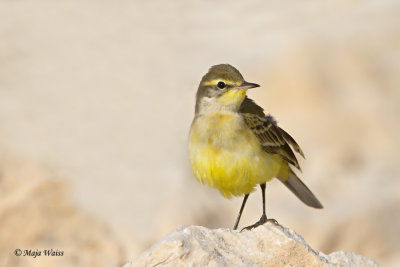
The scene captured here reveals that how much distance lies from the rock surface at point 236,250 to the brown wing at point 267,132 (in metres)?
1.58

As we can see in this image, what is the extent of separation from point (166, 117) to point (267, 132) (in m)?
6.99

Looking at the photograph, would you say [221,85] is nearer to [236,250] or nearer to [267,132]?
[267,132]

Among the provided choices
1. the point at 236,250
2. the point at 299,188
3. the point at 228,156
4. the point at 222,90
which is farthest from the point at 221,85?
the point at 236,250

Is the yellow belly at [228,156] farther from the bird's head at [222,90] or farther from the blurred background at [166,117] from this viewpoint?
the blurred background at [166,117]

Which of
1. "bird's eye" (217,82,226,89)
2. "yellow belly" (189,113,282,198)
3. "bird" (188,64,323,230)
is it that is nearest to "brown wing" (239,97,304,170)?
"bird" (188,64,323,230)

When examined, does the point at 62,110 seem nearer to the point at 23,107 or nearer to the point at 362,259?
the point at 23,107

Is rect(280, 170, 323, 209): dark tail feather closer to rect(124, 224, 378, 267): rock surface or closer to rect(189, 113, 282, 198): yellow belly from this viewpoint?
rect(189, 113, 282, 198): yellow belly

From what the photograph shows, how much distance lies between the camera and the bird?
7.54 meters

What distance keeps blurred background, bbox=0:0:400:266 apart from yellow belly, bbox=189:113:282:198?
381 centimetres

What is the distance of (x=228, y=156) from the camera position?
7.55m

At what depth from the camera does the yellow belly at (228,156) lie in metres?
7.52

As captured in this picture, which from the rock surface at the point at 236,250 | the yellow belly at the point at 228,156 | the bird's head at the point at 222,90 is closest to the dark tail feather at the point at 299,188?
the yellow belly at the point at 228,156

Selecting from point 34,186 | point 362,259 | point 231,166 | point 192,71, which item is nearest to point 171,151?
point 34,186

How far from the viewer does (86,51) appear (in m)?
17.4
